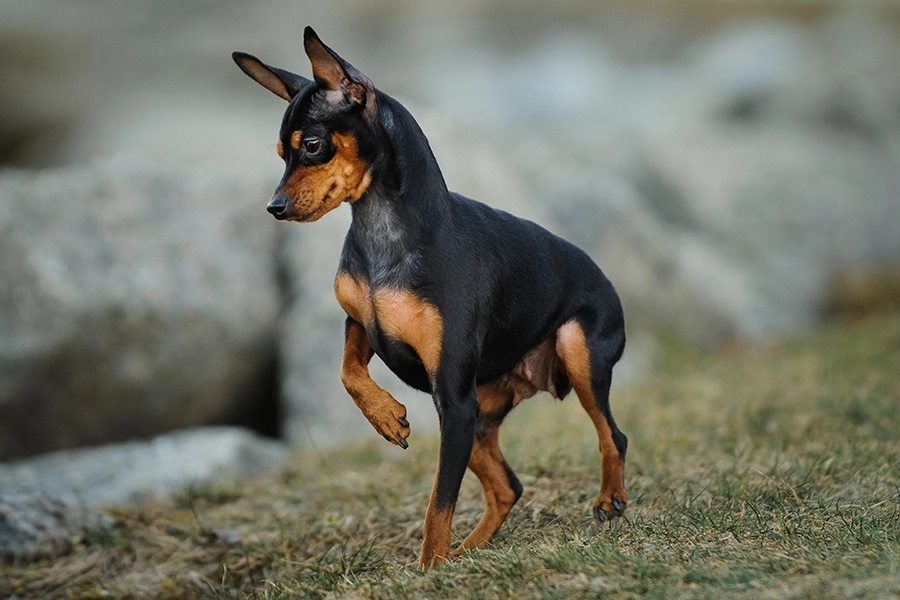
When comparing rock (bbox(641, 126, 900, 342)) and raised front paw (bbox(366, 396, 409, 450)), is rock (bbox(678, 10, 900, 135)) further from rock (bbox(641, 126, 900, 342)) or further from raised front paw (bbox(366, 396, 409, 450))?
raised front paw (bbox(366, 396, 409, 450))

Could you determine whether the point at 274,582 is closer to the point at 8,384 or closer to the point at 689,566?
the point at 689,566

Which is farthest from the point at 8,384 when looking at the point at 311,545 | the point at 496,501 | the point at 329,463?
the point at 496,501

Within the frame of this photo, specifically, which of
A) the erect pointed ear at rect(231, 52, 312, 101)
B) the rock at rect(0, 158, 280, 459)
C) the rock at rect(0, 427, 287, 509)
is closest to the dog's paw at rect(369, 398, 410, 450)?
the erect pointed ear at rect(231, 52, 312, 101)

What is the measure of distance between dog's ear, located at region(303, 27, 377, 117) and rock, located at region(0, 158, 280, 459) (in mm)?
5280

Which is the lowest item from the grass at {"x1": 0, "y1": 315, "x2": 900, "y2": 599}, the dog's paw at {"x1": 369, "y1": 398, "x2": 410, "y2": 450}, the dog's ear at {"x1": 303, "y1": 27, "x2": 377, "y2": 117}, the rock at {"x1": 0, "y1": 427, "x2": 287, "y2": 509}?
the rock at {"x1": 0, "y1": 427, "x2": 287, "y2": 509}

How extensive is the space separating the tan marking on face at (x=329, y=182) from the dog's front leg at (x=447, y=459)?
0.83 m

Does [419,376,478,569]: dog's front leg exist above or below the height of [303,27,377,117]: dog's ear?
below

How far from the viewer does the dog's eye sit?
4.06 meters

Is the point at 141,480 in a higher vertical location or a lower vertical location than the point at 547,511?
lower

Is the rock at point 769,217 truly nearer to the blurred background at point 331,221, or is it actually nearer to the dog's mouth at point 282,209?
the blurred background at point 331,221

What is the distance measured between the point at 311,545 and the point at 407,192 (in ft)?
6.86

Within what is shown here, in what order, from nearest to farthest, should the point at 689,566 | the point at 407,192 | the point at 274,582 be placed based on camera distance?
the point at 689,566 → the point at 407,192 → the point at 274,582

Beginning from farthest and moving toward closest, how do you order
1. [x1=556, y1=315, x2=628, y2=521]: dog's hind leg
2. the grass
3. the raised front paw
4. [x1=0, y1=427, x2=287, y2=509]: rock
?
[x1=0, y1=427, x2=287, y2=509]: rock → [x1=556, y1=315, x2=628, y2=521]: dog's hind leg → the raised front paw → the grass

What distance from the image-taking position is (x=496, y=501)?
4941 mm
